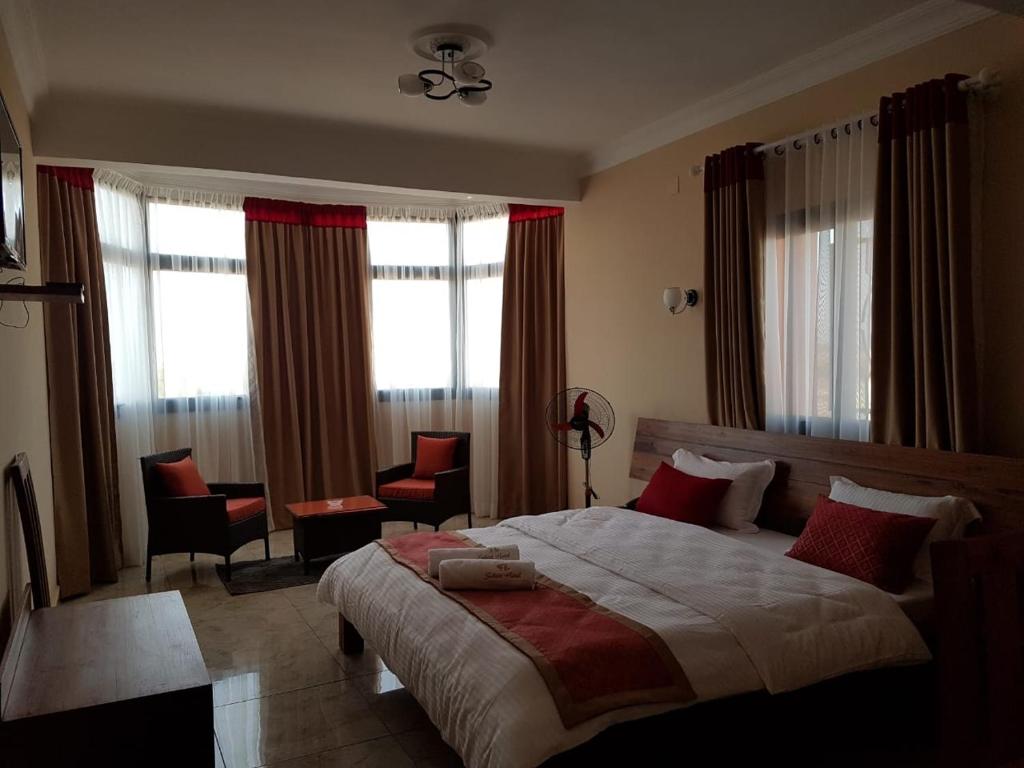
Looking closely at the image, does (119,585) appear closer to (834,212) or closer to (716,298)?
(716,298)

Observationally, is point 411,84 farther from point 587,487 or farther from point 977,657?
point 977,657

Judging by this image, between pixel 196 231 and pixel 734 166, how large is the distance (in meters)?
3.99

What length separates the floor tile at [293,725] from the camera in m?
2.82

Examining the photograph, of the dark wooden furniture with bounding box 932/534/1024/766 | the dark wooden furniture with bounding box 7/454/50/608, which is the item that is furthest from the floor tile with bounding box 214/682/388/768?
the dark wooden furniture with bounding box 932/534/1024/766

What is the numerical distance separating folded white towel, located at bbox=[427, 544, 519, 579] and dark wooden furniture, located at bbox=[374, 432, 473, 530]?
226cm

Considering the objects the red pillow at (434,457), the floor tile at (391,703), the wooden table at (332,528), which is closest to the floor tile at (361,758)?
the floor tile at (391,703)

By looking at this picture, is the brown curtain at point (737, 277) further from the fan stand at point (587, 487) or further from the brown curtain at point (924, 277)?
the fan stand at point (587, 487)

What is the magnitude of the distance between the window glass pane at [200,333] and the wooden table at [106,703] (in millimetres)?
3640

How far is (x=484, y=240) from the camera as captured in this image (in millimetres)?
6719

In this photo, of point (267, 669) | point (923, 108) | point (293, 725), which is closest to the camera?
point (293, 725)

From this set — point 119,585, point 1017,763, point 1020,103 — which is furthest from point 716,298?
point 119,585

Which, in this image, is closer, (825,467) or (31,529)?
(31,529)

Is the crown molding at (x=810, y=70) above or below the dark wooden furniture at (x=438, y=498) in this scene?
above

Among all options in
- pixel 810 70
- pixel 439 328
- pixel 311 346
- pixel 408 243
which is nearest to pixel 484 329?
pixel 439 328
